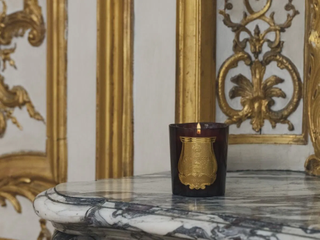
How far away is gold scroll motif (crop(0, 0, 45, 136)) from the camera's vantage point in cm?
114

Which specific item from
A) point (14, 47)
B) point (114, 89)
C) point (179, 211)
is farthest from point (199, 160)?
point (14, 47)

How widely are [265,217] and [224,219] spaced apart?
0.04 m

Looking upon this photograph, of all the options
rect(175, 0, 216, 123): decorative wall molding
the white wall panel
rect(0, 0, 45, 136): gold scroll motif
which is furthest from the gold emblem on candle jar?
rect(0, 0, 45, 136): gold scroll motif

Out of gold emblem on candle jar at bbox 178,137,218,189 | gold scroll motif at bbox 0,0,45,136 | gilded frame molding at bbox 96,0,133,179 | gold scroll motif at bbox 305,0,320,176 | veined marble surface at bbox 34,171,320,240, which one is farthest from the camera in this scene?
gold scroll motif at bbox 0,0,45,136

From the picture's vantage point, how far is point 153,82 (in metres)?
0.98

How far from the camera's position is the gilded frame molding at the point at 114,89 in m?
1.01

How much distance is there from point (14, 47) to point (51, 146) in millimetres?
234

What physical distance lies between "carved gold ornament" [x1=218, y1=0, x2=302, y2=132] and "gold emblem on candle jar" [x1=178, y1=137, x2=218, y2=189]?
289mm

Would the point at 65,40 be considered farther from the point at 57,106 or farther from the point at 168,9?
the point at 168,9

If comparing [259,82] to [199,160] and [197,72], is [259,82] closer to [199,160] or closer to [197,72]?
[197,72]

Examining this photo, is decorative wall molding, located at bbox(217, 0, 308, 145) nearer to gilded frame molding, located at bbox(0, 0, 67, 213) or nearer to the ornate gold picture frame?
the ornate gold picture frame

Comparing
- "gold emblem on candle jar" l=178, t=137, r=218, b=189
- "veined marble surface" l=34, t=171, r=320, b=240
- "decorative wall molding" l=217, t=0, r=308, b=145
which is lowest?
"veined marble surface" l=34, t=171, r=320, b=240

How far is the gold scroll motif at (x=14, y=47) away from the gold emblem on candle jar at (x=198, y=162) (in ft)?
1.77

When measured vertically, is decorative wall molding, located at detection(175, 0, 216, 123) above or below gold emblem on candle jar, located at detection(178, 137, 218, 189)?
above
